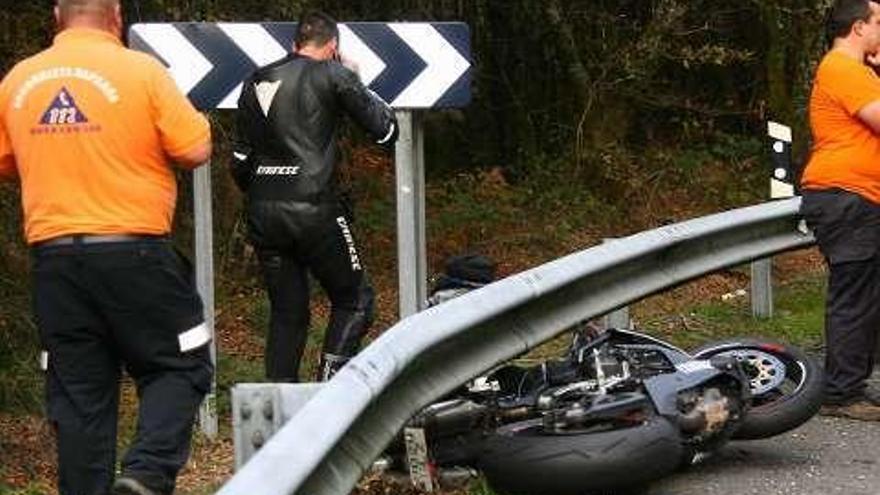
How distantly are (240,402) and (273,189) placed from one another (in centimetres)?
295

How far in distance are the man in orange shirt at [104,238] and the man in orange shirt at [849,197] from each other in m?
3.06

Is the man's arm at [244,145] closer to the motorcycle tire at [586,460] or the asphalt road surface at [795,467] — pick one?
the motorcycle tire at [586,460]

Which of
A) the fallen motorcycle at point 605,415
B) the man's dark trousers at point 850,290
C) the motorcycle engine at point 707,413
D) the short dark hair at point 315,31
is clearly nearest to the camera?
the fallen motorcycle at point 605,415

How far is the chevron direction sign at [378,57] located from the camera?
7.20 m

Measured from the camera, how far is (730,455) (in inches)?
239

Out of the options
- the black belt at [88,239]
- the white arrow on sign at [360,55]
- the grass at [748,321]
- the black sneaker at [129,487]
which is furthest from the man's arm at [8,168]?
the grass at [748,321]

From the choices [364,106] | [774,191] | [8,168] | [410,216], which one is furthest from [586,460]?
[774,191]

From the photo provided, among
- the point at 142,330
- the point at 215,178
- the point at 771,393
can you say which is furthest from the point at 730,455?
the point at 215,178

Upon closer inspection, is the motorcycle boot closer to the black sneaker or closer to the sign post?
the sign post

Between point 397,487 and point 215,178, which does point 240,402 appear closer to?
point 397,487

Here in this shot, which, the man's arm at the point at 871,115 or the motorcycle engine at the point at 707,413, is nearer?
the motorcycle engine at the point at 707,413

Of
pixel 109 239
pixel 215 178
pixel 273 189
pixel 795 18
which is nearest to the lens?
pixel 109 239

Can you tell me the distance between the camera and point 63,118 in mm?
5043

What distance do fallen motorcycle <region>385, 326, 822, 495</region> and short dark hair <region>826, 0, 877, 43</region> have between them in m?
1.70
